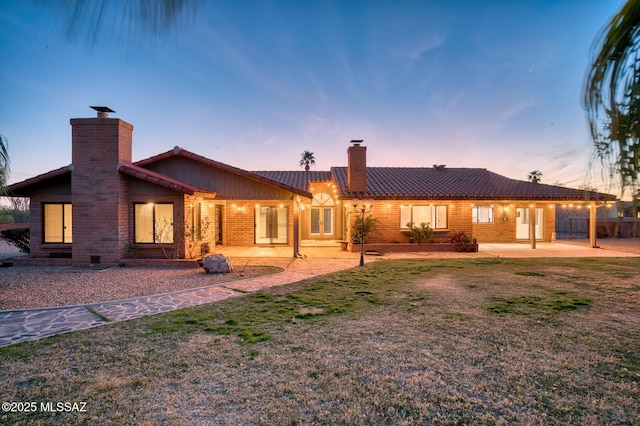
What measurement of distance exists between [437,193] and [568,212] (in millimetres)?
12277

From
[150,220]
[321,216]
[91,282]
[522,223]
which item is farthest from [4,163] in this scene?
[522,223]

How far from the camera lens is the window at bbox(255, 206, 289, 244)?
17.9 m

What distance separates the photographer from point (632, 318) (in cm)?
569

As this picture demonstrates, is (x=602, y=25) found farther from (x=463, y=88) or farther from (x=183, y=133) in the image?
(x=183, y=133)

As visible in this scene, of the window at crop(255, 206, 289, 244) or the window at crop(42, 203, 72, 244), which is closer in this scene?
the window at crop(42, 203, 72, 244)

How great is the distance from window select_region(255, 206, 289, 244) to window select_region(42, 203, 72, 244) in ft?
27.1

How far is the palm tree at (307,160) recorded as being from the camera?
45.1m

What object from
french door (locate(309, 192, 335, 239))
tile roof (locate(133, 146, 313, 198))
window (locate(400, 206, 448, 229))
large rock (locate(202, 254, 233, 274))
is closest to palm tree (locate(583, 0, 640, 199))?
large rock (locate(202, 254, 233, 274))

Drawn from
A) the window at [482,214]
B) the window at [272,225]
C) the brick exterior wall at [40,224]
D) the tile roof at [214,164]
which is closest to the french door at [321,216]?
the window at [272,225]

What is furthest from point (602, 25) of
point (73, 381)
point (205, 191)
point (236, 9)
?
point (205, 191)

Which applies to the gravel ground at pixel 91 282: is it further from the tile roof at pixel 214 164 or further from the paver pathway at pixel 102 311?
the tile roof at pixel 214 164

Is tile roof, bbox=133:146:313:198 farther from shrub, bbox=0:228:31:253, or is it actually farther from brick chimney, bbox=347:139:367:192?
shrub, bbox=0:228:31:253

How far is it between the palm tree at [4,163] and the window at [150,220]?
7739 millimetres

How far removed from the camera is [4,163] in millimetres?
4270
